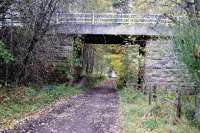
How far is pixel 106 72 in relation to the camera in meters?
79.8

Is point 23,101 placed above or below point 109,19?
below

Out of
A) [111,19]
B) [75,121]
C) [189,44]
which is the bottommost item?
[75,121]

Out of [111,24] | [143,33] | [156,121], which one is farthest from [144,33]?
[156,121]

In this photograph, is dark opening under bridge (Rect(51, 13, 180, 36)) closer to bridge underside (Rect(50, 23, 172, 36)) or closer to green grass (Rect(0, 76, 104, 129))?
bridge underside (Rect(50, 23, 172, 36))

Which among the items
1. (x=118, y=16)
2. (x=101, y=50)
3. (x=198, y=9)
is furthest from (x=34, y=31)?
(x=101, y=50)

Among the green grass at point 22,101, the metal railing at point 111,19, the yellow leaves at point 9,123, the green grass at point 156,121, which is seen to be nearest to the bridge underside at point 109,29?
the metal railing at point 111,19

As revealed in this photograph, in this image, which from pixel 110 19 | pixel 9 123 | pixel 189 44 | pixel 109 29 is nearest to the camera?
pixel 189 44

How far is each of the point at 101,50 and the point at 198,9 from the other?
40.9 meters

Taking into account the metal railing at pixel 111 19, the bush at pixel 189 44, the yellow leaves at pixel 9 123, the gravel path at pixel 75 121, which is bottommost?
the gravel path at pixel 75 121

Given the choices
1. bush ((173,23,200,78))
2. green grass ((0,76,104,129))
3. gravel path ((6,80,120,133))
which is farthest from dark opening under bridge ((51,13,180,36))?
bush ((173,23,200,78))

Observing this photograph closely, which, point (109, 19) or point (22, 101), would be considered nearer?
point (22, 101)

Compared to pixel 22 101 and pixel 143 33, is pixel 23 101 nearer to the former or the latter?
pixel 22 101

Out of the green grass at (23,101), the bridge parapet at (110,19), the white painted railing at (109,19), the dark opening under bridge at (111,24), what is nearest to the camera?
the green grass at (23,101)

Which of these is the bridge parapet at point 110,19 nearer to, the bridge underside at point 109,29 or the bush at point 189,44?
the bridge underside at point 109,29
